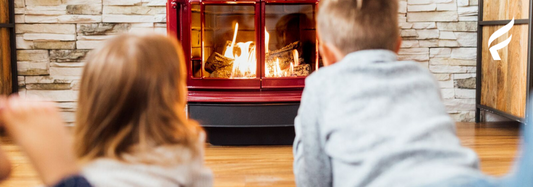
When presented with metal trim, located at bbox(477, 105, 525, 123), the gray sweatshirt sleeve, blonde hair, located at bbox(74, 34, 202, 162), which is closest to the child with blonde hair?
blonde hair, located at bbox(74, 34, 202, 162)

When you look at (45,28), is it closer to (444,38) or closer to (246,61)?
(246,61)

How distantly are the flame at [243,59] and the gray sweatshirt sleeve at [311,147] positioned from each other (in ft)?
5.08

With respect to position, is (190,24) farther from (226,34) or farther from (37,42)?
(37,42)

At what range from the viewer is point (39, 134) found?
2.38 feet

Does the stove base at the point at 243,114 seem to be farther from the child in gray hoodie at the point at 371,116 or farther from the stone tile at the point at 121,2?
the child in gray hoodie at the point at 371,116

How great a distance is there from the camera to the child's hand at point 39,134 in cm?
72

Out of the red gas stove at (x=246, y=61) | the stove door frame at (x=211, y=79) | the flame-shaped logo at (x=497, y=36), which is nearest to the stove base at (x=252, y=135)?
the red gas stove at (x=246, y=61)

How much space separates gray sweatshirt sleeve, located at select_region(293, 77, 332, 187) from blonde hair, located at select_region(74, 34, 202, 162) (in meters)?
0.27

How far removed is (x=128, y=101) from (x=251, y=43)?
1815mm

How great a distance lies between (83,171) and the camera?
809 mm

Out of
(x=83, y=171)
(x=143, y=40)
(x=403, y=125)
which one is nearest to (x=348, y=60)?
(x=403, y=125)

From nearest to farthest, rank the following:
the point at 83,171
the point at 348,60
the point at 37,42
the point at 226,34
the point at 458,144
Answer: the point at 83,171 → the point at 458,144 → the point at 348,60 → the point at 226,34 → the point at 37,42

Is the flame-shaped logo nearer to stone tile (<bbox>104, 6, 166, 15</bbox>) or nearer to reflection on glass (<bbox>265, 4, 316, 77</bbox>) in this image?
reflection on glass (<bbox>265, 4, 316, 77</bbox>)

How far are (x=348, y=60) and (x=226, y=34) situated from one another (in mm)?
1666
